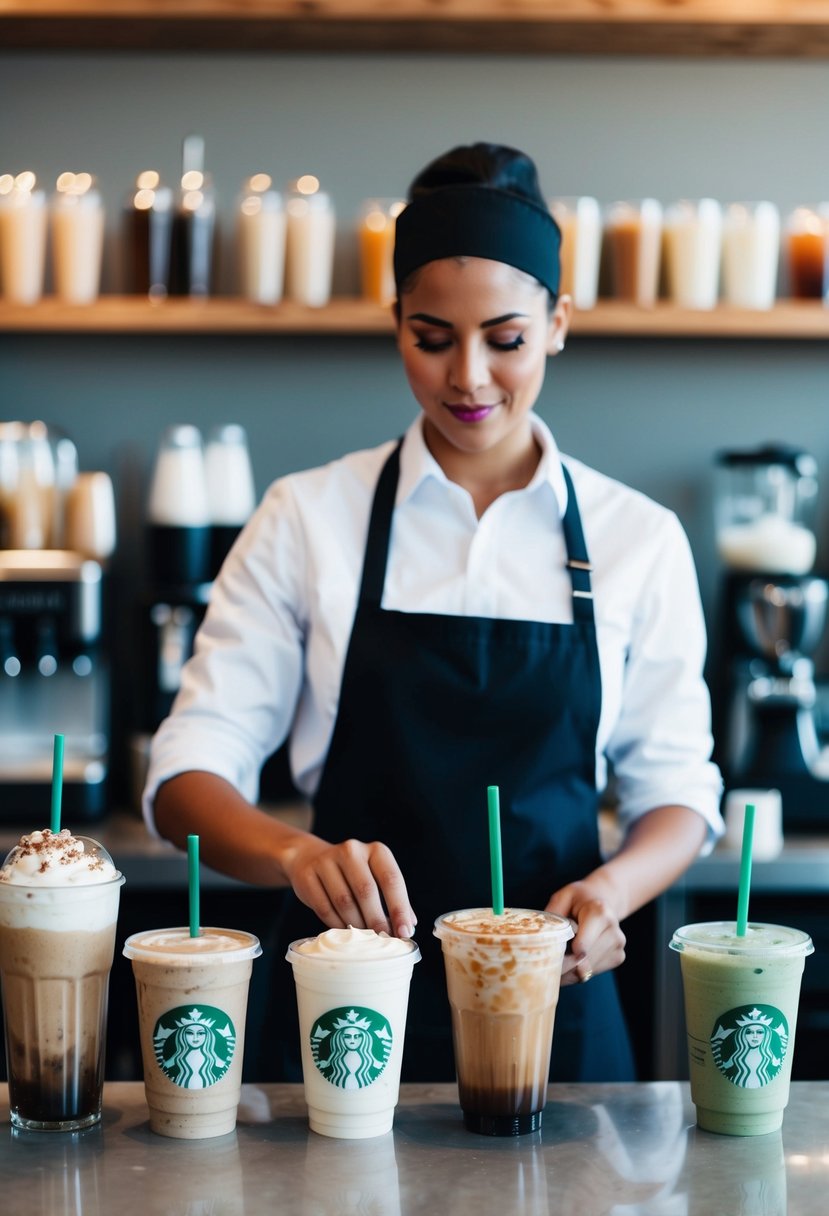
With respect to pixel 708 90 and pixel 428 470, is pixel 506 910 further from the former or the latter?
pixel 708 90

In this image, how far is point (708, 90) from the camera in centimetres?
339

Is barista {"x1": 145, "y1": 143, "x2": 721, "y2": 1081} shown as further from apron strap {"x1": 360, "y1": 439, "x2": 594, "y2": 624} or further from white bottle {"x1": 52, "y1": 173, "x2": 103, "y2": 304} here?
white bottle {"x1": 52, "y1": 173, "x2": 103, "y2": 304}

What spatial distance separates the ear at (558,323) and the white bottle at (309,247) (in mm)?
1335

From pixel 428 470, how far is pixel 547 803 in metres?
0.46

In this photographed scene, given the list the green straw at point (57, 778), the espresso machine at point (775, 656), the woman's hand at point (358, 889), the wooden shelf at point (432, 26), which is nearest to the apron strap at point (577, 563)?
the woman's hand at point (358, 889)

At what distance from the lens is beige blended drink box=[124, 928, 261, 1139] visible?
1.28 m

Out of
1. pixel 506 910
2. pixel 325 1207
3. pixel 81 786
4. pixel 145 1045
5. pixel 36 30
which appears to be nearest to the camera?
pixel 325 1207

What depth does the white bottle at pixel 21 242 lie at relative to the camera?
317 cm

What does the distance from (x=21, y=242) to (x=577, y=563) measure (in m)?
1.78

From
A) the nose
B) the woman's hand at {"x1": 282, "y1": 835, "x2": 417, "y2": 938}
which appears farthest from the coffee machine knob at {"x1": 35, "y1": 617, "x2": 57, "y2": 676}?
the woman's hand at {"x1": 282, "y1": 835, "x2": 417, "y2": 938}

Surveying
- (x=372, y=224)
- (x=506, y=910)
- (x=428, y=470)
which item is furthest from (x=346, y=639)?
(x=372, y=224)

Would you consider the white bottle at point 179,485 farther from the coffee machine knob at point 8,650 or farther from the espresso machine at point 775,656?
the espresso machine at point 775,656

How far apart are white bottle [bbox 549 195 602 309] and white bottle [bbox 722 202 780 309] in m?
0.30

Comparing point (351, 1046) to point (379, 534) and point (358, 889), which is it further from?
point (379, 534)
